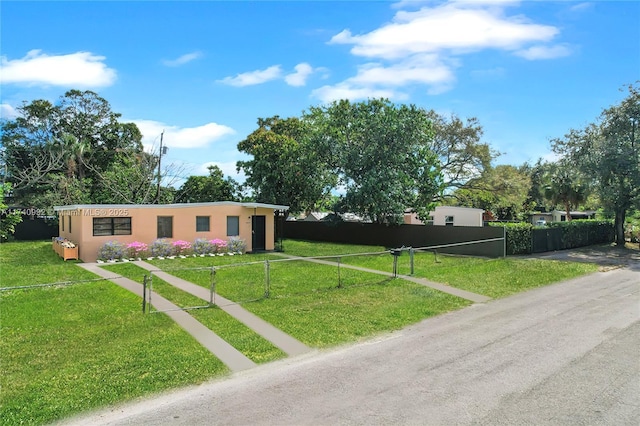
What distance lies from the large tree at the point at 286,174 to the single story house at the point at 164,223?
20.6ft

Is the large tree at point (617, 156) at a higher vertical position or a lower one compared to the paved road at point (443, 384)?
higher

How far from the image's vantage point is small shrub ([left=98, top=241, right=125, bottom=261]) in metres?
17.0

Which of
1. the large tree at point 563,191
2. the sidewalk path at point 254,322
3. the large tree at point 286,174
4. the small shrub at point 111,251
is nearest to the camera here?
the sidewalk path at point 254,322

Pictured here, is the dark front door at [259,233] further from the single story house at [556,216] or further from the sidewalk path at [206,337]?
the single story house at [556,216]

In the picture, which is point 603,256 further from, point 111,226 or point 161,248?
point 111,226

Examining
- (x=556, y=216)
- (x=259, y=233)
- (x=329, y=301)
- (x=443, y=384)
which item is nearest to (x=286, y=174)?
(x=259, y=233)

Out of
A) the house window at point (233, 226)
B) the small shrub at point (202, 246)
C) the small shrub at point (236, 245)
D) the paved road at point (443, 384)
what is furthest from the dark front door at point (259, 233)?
the paved road at point (443, 384)

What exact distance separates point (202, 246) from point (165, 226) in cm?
191

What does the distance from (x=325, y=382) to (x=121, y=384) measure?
8.55 feet

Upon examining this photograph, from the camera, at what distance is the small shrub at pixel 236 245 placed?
1997 centimetres

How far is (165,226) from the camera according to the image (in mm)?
19250

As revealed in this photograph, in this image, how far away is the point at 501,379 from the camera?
5617 mm

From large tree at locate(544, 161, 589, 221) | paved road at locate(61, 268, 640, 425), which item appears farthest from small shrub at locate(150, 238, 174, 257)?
large tree at locate(544, 161, 589, 221)

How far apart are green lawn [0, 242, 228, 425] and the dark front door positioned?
11753 millimetres
